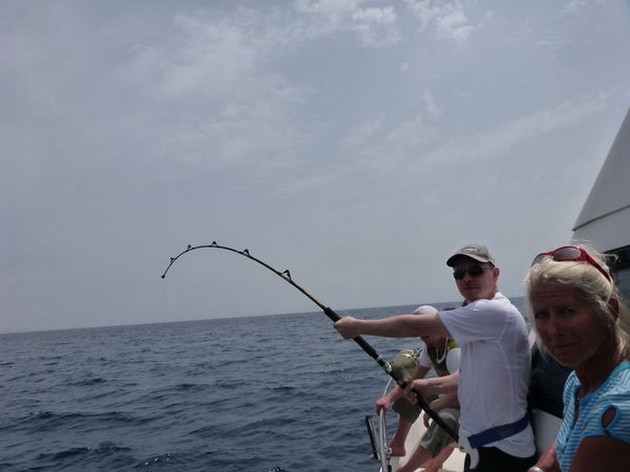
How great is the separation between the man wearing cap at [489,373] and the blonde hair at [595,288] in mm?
1114

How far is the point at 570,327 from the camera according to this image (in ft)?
5.09

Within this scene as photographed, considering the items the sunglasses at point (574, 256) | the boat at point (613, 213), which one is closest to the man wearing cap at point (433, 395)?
the boat at point (613, 213)

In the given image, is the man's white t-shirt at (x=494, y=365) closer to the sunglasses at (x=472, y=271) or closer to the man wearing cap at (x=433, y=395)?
the sunglasses at (x=472, y=271)

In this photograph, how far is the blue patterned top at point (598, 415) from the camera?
1.35m

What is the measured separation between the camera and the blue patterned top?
1350mm

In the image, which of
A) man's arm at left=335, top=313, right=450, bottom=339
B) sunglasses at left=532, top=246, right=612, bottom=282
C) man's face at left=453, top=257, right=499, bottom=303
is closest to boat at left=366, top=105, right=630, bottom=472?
man's face at left=453, top=257, right=499, bottom=303

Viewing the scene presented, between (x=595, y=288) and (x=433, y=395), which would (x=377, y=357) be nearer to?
(x=433, y=395)

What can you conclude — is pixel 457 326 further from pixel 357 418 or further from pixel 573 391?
pixel 357 418

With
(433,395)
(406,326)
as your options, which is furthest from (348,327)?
(433,395)

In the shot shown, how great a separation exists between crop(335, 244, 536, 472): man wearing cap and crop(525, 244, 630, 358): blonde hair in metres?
1.11

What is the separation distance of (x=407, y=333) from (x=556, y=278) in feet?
4.36

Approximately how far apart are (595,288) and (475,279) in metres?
1.54

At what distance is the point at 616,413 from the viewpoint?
1.36 metres

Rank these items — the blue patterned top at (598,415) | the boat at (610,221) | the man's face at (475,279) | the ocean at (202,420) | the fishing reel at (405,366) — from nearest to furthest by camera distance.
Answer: the blue patterned top at (598,415)
the boat at (610,221)
the man's face at (475,279)
the fishing reel at (405,366)
the ocean at (202,420)
